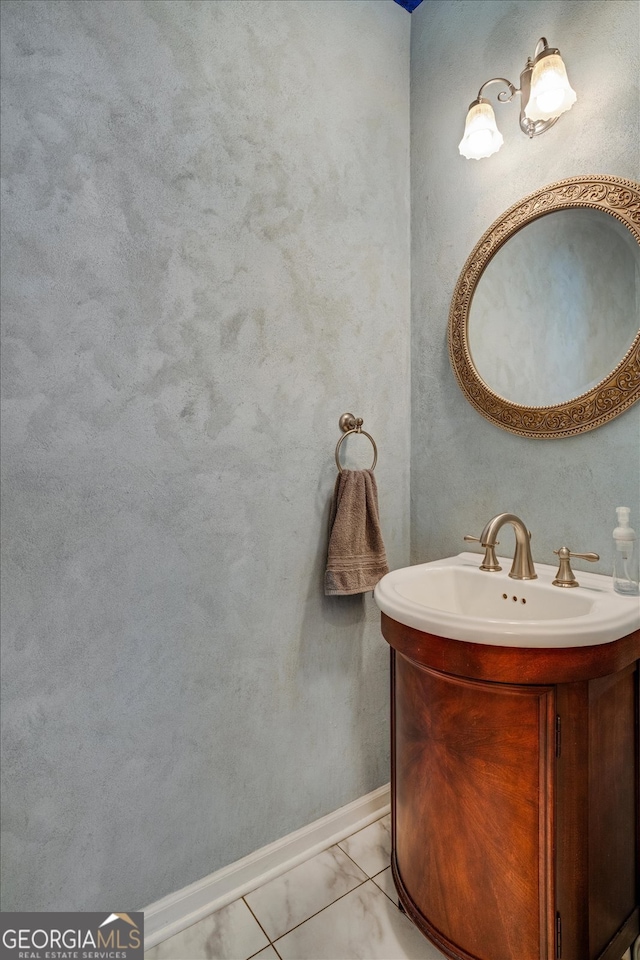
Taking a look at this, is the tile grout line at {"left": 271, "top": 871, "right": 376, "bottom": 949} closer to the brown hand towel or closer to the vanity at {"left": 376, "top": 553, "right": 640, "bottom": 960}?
the vanity at {"left": 376, "top": 553, "right": 640, "bottom": 960}

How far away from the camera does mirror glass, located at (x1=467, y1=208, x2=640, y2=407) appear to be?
1191 millimetres

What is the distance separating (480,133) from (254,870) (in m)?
2.14

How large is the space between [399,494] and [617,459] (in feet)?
2.26

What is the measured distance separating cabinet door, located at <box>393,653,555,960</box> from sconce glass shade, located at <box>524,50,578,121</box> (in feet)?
4.44

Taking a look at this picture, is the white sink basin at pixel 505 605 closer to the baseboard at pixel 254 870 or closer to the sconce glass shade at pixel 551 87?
the baseboard at pixel 254 870

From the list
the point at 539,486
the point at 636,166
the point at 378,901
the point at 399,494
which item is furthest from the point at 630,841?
the point at 636,166

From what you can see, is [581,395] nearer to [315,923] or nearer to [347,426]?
[347,426]

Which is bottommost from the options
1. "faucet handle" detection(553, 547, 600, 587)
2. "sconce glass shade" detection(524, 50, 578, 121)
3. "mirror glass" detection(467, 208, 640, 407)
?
"faucet handle" detection(553, 547, 600, 587)

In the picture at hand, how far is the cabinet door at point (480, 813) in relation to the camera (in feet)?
3.00

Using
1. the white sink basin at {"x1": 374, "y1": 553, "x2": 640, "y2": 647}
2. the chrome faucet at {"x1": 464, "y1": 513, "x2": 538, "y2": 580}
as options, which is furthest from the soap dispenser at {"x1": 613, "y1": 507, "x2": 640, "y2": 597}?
the chrome faucet at {"x1": 464, "y1": 513, "x2": 538, "y2": 580}

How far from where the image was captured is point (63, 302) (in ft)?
3.47

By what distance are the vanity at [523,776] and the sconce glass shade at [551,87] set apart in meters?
1.18

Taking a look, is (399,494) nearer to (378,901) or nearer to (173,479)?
(173,479)

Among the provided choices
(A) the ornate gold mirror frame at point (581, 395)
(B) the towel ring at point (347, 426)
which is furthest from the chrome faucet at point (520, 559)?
(B) the towel ring at point (347, 426)
